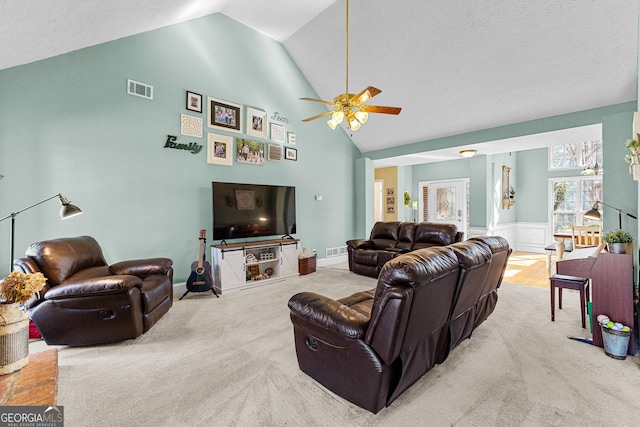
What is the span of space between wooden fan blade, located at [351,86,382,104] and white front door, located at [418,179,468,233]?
20.3 ft

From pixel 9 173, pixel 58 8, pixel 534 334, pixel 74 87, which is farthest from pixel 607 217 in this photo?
pixel 9 173

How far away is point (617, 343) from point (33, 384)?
4.08 metres

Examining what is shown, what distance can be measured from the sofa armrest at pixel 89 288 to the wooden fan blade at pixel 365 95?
2965mm

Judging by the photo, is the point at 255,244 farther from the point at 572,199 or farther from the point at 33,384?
the point at 572,199

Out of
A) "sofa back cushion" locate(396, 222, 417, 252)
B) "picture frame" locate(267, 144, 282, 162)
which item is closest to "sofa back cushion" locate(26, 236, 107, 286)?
"picture frame" locate(267, 144, 282, 162)

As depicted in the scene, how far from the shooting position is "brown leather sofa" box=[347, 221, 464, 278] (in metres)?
5.14

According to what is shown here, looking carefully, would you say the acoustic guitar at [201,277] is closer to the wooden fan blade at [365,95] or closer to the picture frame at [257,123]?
the picture frame at [257,123]

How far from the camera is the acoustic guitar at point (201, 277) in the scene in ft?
13.6

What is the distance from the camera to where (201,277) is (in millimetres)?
4203

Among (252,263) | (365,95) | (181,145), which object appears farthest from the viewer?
(252,263)

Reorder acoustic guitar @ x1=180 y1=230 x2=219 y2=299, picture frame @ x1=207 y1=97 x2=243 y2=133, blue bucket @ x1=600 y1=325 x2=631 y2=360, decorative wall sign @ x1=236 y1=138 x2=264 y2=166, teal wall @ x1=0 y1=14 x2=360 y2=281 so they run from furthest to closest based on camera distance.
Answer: decorative wall sign @ x1=236 y1=138 x2=264 y2=166, picture frame @ x1=207 y1=97 x2=243 y2=133, acoustic guitar @ x1=180 y1=230 x2=219 y2=299, teal wall @ x1=0 y1=14 x2=360 y2=281, blue bucket @ x1=600 y1=325 x2=631 y2=360

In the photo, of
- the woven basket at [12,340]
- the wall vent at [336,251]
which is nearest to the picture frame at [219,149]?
the wall vent at [336,251]

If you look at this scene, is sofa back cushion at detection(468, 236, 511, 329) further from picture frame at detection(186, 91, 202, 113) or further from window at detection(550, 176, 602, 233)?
window at detection(550, 176, 602, 233)

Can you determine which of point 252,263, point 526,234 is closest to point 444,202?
point 526,234
